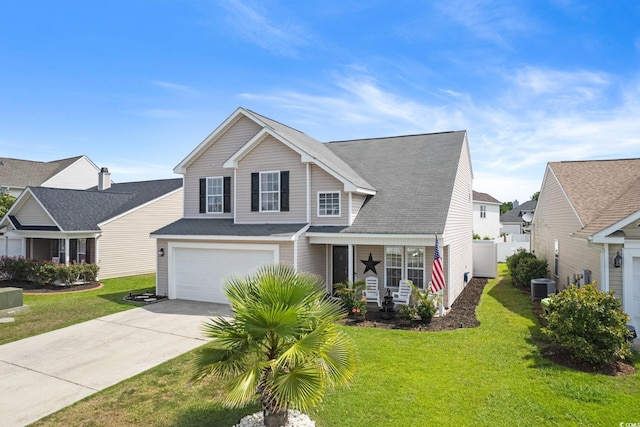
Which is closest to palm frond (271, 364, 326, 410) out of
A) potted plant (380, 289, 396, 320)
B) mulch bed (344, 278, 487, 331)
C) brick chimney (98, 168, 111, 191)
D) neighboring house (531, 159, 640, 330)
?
mulch bed (344, 278, 487, 331)

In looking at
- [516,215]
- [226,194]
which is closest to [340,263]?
[226,194]

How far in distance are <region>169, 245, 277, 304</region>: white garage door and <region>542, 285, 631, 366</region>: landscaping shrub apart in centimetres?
906

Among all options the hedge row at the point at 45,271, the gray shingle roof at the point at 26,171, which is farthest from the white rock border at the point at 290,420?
the gray shingle roof at the point at 26,171

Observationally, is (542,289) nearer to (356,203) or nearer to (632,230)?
(632,230)

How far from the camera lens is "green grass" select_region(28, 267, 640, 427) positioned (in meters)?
5.87

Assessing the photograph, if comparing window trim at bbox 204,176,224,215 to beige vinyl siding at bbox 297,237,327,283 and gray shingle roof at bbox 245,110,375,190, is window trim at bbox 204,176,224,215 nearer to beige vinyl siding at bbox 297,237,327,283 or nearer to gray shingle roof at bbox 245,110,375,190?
gray shingle roof at bbox 245,110,375,190

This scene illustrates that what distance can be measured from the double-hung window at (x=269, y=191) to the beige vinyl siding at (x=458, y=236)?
643 centimetres

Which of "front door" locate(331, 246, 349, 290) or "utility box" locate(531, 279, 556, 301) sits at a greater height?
"front door" locate(331, 246, 349, 290)

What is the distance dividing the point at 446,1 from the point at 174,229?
13.3 metres

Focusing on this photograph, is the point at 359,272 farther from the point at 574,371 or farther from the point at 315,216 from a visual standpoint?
the point at 574,371

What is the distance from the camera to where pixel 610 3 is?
36.0 ft

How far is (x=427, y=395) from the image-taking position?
21.7 ft

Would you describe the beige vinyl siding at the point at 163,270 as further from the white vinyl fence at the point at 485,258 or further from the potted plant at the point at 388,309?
the white vinyl fence at the point at 485,258

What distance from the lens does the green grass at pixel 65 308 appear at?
37.6 ft
